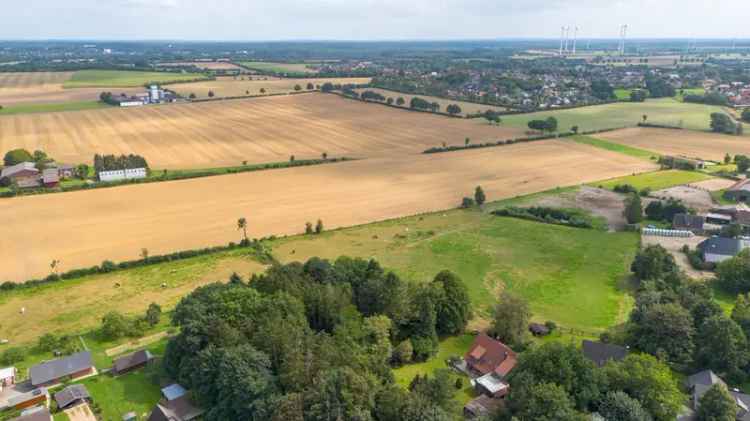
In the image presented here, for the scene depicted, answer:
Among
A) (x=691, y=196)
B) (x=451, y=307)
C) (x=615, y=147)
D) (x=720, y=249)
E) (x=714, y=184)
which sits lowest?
(x=451, y=307)

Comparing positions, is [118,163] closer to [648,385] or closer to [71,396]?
[71,396]

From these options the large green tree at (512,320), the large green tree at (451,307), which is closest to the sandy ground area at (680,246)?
the large green tree at (512,320)

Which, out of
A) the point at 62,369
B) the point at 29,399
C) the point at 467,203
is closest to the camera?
the point at 29,399

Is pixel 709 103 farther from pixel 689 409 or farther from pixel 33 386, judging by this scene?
pixel 33 386

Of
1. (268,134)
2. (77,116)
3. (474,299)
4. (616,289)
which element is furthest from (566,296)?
(77,116)

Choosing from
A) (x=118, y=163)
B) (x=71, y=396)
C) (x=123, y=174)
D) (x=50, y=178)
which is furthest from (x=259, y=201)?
(x=71, y=396)
